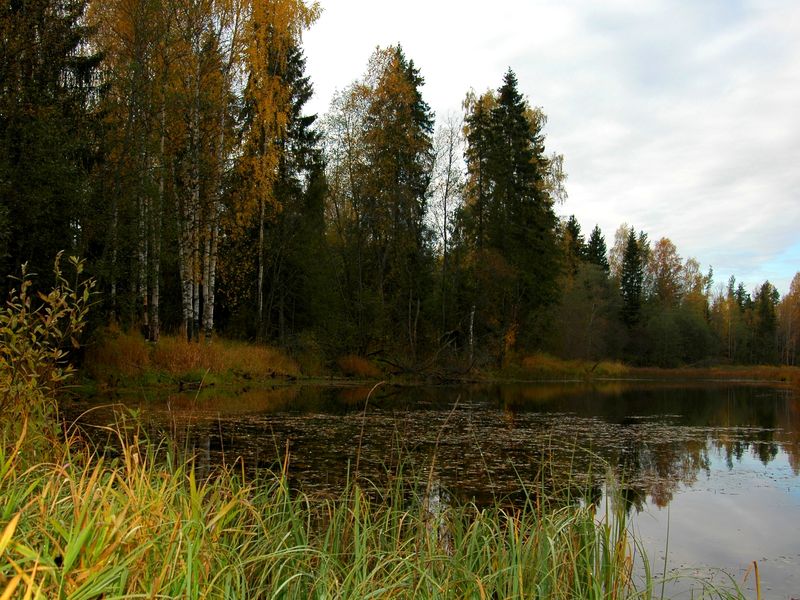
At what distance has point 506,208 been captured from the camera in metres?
27.3

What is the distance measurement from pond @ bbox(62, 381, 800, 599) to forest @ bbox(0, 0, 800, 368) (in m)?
3.84

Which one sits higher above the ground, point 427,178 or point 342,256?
point 427,178

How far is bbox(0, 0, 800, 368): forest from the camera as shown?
1223cm

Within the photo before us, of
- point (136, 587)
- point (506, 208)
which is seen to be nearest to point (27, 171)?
point (136, 587)

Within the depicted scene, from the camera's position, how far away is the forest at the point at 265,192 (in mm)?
12234

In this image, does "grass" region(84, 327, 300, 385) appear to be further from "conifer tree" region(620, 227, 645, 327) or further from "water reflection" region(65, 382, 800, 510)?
"conifer tree" region(620, 227, 645, 327)

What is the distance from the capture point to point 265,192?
59.3 feet

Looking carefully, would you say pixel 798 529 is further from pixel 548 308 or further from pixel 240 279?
pixel 548 308

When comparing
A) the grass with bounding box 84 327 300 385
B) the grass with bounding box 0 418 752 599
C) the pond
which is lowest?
the pond

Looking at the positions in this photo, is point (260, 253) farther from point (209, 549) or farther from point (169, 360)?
point (209, 549)

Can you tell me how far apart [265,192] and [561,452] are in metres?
12.2

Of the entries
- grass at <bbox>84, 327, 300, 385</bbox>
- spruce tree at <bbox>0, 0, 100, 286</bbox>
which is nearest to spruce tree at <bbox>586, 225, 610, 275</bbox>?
grass at <bbox>84, 327, 300, 385</bbox>

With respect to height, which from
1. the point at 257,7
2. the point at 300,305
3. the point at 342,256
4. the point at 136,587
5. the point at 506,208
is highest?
the point at 257,7

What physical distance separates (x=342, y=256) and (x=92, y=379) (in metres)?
12.1
